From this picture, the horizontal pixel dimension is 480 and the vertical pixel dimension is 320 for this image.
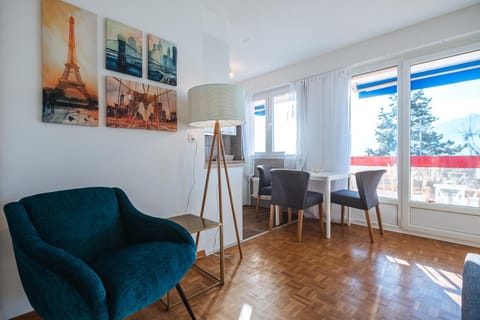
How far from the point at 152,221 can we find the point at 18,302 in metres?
0.90

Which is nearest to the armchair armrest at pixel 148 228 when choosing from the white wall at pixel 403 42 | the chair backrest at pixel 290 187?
the chair backrest at pixel 290 187

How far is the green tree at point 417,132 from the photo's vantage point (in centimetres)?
271

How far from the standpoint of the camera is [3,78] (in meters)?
1.31

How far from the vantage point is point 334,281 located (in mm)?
1802

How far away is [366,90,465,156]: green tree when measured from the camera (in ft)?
8.89

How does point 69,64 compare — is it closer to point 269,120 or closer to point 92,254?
point 92,254

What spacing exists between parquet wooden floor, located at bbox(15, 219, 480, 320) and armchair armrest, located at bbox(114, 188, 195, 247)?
0.50 metres

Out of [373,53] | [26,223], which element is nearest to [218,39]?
[373,53]

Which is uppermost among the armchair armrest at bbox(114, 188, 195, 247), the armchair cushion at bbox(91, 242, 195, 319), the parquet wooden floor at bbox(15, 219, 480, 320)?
the armchair armrest at bbox(114, 188, 195, 247)

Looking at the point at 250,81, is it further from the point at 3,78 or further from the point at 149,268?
the point at 149,268

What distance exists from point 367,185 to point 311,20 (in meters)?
1.97

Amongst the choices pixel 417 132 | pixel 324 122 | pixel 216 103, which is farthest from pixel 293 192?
pixel 417 132

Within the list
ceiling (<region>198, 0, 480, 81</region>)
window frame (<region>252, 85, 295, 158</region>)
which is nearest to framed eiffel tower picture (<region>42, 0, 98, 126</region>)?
ceiling (<region>198, 0, 480, 81</region>)

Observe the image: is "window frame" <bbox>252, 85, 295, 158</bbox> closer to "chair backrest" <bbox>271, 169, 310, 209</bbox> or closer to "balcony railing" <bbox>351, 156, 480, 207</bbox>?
"chair backrest" <bbox>271, 169, 310, 209</bbox>
